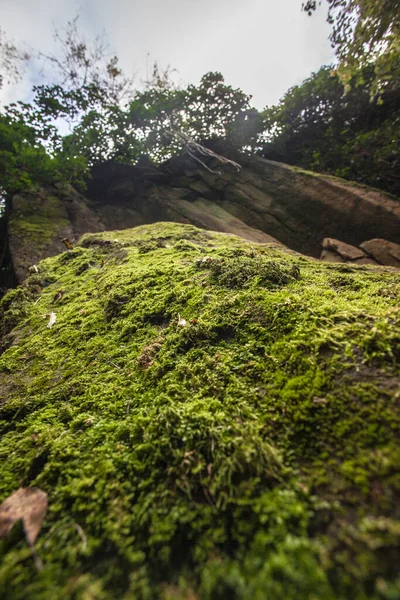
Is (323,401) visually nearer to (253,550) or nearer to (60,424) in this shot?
(253,550)

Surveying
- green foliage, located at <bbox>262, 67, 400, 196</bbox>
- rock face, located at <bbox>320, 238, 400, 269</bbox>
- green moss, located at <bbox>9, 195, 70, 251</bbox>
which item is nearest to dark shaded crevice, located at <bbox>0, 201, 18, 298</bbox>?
green moss, located at <bbox>9, 195, 70, 251</bbox>

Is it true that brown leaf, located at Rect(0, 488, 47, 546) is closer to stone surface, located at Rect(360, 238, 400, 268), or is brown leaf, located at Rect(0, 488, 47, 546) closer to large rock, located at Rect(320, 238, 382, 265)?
large rock, located at Rect(320, 238, 382, 265)

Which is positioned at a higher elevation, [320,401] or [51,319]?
[51,319]

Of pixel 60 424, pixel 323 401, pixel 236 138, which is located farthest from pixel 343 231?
pixel 60 424

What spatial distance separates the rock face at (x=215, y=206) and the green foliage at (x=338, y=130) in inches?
49.7

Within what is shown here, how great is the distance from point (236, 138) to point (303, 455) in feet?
44.7

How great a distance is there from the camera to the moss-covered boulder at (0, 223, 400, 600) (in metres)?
0.87

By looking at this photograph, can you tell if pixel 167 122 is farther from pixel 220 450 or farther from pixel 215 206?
pixel 220 450

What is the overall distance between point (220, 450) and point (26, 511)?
987 mm

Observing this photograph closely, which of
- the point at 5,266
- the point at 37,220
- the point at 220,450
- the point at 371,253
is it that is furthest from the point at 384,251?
the point at 5,266

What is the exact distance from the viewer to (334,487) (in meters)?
1.01

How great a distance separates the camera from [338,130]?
33.9 feet

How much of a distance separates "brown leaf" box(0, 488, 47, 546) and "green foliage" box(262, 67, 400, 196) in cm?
1149

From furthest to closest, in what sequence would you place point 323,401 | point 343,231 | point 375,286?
1. point 343,231
2. point 375,286
3. point 323,401
